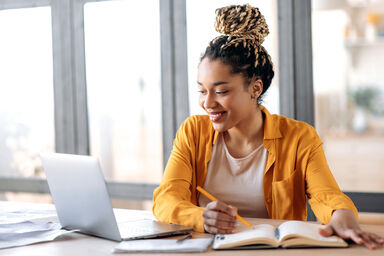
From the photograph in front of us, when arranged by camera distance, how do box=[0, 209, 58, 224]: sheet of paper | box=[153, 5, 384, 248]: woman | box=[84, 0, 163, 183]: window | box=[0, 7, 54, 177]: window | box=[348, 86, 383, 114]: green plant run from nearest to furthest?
box=[0, 209, 58, 224]: sheet of paper < box=[153, 5, 384, 248]: woman < box=[84, 0, 163, 183]: window < box=[0, 7, 54, 177]: window < box=[348, 86, 383, 114]: green plant

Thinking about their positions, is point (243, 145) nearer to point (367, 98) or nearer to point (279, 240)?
point (279, 240)

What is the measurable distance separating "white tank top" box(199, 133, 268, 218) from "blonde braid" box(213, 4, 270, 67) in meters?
0.42

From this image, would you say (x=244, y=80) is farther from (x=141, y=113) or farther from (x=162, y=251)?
(x=141, y=113)

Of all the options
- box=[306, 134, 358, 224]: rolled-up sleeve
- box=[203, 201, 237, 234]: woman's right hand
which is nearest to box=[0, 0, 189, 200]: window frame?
box=[306, 134, 358, 224]: rolled-up sleeve

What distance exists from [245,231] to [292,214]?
57cm

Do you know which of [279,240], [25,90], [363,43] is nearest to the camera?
[279,240]

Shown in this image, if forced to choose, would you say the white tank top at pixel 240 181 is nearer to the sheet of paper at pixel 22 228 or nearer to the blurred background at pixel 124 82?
the sheet of paper at pixel 22 228

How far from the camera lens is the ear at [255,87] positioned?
1.84 metres

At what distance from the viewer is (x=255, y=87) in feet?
6.10

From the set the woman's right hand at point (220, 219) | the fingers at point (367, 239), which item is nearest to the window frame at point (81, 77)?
the woman's right hand at point (220, 219)

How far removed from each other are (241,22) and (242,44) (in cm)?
12

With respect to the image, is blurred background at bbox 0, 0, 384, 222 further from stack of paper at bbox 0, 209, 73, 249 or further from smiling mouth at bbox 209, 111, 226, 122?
stack of paper at bbox 0, 209, 73, 249

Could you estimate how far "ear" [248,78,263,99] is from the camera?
72.5 inches

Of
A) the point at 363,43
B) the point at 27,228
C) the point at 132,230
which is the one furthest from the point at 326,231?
the point at 363,43
